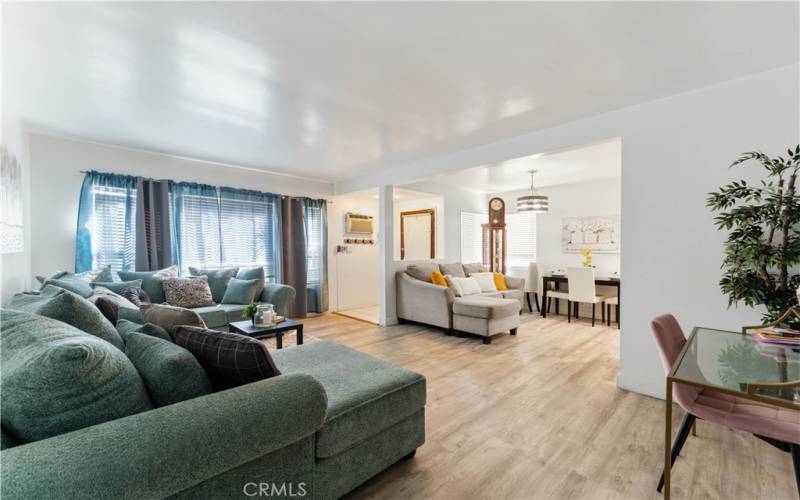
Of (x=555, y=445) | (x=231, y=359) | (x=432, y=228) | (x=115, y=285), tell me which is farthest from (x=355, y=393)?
(x=432, y=228)

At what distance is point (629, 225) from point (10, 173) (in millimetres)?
5006

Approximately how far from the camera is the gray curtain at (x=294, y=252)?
5.32 m

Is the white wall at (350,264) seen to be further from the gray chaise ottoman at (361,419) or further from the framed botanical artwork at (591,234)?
the gray chaise ottoman at (361,419)

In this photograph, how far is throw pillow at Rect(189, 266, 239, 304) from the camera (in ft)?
14.3

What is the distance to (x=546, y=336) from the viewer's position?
14.2ft

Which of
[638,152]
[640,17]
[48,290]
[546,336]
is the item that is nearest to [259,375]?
[48,290]

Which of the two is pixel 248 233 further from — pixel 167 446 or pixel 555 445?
pixel 555 445

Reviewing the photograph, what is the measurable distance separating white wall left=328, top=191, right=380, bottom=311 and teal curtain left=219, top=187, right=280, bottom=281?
3.49 ft

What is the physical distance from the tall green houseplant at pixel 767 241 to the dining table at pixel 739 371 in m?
0.36

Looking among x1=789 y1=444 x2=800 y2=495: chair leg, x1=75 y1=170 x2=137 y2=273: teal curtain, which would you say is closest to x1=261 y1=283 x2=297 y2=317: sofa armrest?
x1=75 y1=170 x2=137 y2=273: teal curtain

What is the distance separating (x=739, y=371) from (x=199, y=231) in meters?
5.31

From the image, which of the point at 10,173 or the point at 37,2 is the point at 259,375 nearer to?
the point at 37,2

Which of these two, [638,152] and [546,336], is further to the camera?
[546,336]

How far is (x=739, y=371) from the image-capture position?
145cm
